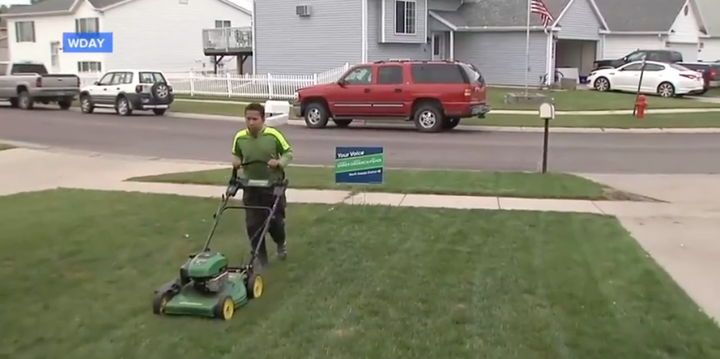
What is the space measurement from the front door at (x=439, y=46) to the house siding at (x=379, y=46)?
3655 mm

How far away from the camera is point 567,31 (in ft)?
145

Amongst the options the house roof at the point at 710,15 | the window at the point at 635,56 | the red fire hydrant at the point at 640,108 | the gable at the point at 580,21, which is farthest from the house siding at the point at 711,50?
the red fire hydrant at the point at 640,108

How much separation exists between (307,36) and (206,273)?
3290cm

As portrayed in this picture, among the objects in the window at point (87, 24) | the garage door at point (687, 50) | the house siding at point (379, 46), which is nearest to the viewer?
the house siding at point (379, 46)

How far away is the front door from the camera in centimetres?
4269

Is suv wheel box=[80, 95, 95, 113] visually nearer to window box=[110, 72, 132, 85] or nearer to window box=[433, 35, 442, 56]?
window box=[110, 72, 132, 85]

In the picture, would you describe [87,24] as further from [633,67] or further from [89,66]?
[633,67]

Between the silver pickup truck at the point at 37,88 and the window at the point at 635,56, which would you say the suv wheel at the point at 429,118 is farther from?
the window at the point at 635,56

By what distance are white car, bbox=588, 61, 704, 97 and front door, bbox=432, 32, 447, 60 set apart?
8241 mm

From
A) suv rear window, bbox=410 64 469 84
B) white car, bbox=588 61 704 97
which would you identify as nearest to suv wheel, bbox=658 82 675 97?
white car, bbox=588 61 704 97

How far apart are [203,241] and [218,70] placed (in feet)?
140

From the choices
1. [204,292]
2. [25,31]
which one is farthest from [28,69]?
[204,292]

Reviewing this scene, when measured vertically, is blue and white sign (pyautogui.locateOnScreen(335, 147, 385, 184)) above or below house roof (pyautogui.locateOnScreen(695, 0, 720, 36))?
below

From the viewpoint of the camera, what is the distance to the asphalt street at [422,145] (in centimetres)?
1656
